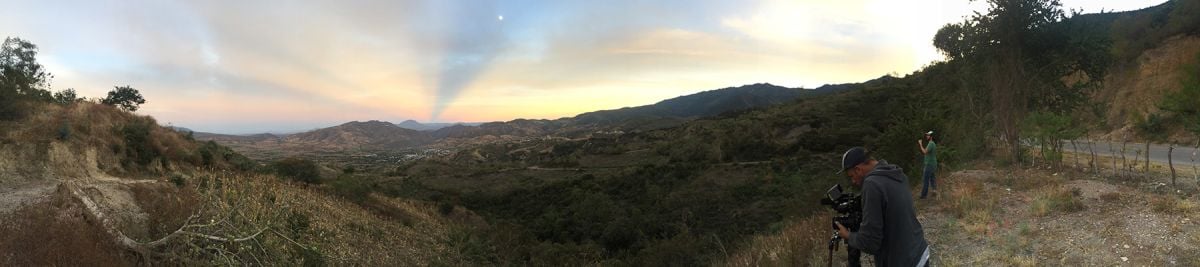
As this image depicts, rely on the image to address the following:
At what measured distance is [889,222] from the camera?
356 centimetres

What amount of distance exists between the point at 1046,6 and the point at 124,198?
1085 inches

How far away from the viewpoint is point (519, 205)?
49.9 metres

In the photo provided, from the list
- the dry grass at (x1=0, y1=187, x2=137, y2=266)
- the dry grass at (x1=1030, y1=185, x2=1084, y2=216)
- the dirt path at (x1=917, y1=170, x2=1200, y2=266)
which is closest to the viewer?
the dry grass at (x1=0, y1=187, x2=137, y2=266)

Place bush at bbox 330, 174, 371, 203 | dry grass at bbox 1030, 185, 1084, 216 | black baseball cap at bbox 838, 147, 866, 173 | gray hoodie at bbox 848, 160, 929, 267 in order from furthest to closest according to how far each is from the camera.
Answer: bush at bbox 330, 174, 371, 203 < dry grass at bbox 1030, 185, 1084, 216 < black baseball cap at bbox 838, 147, 866, 173 < gray hoodie at bbox 848, 160, 929, 267

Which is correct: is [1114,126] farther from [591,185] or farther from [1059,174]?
[591,185]

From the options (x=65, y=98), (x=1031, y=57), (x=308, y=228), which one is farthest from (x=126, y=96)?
(x=1031, y=57)

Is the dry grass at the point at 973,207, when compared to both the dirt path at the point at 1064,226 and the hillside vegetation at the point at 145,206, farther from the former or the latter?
the hillside vegetation at the point at 145,206

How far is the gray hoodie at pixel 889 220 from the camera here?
3488 millimetres

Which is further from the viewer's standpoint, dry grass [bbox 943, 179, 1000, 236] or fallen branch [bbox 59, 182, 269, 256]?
dry grass [bbox 943, 179, 1000, 236]

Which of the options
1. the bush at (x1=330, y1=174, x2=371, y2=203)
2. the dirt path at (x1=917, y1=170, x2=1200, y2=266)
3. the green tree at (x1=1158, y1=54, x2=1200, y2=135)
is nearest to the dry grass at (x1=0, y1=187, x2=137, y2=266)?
the dirt path at (x1=917, y1=170, x2=1200, y2=266)

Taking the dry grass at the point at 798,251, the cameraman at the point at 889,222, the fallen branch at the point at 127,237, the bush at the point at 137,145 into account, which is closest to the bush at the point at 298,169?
the bush at the point at 137,145

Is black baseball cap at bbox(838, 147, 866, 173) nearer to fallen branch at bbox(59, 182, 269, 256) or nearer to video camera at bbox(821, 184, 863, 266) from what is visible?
video camera at bbox(821, 184, 863, 266)

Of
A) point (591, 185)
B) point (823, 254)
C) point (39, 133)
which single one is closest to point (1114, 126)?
point (823, 254)

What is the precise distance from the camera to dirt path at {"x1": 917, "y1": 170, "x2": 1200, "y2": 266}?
6613 millimetres
